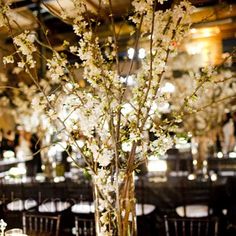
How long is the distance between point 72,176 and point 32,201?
3.35ft

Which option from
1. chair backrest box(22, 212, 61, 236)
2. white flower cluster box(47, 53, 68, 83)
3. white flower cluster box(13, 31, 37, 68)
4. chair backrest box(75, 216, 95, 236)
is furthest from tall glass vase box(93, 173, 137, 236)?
chair backrest box(75, 216, 95, 236)

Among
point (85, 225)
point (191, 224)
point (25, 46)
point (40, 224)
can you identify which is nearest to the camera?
point (25, 46)

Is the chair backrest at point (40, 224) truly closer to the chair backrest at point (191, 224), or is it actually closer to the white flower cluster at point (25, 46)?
the chair backrest at point (191, 224)

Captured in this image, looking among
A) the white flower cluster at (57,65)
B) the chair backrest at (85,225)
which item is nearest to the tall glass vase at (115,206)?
the white flower cluster at (57,65)

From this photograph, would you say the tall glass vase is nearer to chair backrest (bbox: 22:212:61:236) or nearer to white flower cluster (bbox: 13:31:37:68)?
white flower cluster (bbox: 13:31:37:68)

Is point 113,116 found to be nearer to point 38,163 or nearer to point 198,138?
point 198,138

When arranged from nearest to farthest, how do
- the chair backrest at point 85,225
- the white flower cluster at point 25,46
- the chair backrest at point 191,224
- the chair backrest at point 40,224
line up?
the white flower cluster at point 25,46, the chair backrest at point 40,224, the chair backrest at point 191,224, the chair backrest at point 85,225

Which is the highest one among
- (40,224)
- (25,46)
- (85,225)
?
(25,46)

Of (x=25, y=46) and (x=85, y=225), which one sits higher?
(x=25, y=46)

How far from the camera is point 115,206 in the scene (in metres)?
2.30

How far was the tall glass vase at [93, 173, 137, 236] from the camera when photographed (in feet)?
7.46

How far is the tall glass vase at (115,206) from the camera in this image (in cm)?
227

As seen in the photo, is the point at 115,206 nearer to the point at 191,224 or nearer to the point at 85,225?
the point at 191,224

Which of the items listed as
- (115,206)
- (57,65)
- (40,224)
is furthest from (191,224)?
(57,65)
